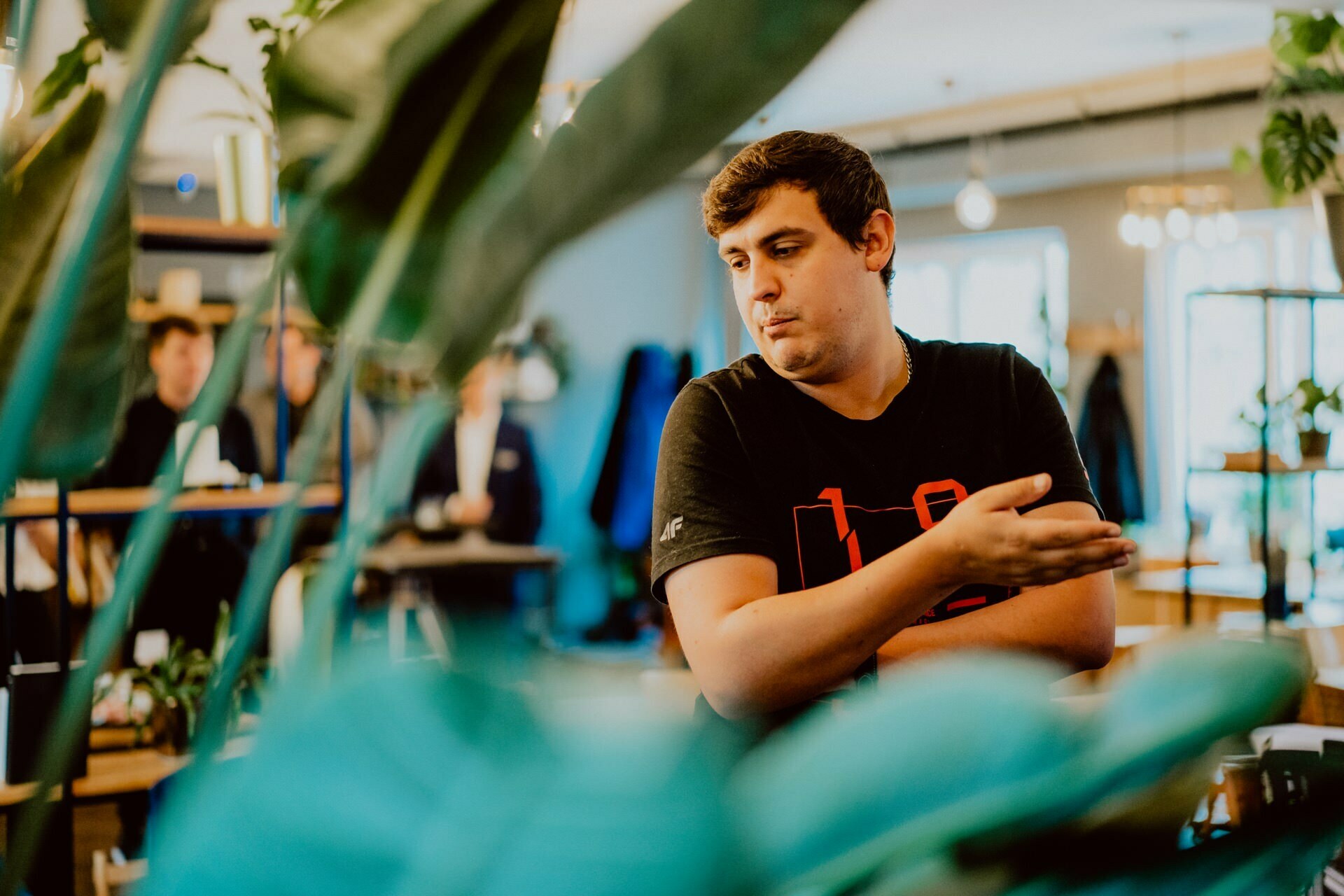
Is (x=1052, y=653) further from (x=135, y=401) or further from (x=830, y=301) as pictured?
(x=135, y=401)

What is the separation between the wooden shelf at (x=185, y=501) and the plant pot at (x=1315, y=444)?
330 centimetres

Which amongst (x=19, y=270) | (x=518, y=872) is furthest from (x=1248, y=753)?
(x=19, y=270)

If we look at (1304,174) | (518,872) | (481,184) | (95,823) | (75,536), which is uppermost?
(1304,174)

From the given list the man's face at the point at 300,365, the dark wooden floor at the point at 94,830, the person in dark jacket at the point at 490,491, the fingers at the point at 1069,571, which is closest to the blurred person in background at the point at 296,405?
the man's face at the point at 300,365

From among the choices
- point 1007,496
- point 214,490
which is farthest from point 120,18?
point 214,490

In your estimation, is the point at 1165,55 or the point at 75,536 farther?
the point at 1165,55

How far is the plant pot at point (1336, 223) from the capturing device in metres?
3.66

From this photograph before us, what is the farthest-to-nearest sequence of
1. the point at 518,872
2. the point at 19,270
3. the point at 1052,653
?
the point at 1052,653 < the point at 19,270 < the point at 518,872

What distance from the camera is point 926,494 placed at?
133 cm

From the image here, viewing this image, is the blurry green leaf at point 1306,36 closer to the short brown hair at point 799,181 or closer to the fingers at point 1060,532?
the short brown hair at point 799,181

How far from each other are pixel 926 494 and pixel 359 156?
1061mm

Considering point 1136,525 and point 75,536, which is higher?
point 75,536

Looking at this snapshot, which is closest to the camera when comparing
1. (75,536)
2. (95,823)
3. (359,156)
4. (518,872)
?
(518,872)

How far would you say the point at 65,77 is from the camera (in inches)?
33.4
